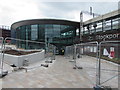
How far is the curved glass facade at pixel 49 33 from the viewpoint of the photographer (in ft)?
114

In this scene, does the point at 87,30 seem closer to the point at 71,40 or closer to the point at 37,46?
the point at 71,40

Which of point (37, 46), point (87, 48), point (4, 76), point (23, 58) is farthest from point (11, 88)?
point (37, 46)

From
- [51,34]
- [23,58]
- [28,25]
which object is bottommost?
[23,58]

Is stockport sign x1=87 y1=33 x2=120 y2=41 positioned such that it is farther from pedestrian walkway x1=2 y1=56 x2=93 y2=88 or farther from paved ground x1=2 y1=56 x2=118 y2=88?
pedestrian walkway x1=2 y1=56 x2=93 y2=88

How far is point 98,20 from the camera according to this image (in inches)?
1303

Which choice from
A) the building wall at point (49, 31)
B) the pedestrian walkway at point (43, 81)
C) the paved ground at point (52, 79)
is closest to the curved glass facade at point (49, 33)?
the building wall at point (49, 31)

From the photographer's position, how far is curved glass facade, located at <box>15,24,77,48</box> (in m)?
34.8

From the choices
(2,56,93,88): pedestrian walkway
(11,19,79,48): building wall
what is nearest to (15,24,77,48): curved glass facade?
(11,19,79,48): building wall

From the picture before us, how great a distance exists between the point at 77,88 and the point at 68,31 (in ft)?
103

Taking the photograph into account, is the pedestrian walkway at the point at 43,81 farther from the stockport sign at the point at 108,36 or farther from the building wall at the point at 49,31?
the building wall at the point at 49,31

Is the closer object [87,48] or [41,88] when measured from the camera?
[41,88]

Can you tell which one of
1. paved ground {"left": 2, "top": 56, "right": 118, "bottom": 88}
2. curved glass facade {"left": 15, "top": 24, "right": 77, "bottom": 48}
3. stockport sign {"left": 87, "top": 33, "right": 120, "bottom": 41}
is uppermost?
curved glass facade {"left": 15, "top": 24, "right": 77, "bottom": 48}

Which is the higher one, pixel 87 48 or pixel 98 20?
pixel 98 20

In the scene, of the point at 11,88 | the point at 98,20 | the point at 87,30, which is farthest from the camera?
the point at 87,30
